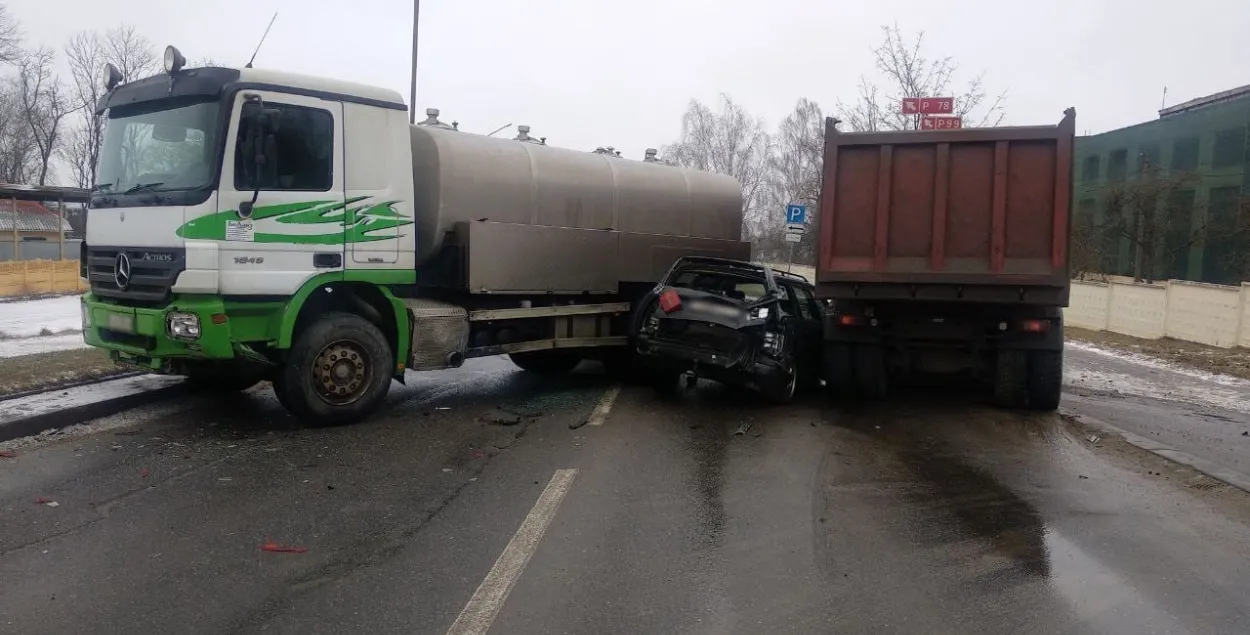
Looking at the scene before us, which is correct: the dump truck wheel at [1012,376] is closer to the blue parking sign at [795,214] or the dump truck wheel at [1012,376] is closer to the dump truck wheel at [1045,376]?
the dump truck wheel at [1045,376]

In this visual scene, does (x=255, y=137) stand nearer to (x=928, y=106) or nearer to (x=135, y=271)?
(x=135, y=271)

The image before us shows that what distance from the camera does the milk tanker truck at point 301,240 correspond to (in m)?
7.31

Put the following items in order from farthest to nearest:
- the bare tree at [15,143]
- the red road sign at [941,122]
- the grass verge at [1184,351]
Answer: the bare tree at [15,143], the red road sign at [941,122], the grass verge at [1184,351]

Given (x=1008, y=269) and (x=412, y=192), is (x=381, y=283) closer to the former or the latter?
(x=412, y=192)

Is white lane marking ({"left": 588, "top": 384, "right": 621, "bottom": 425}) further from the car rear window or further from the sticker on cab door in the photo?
the sticker on cab door

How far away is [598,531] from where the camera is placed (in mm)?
5281

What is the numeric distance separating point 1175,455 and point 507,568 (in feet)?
20.5

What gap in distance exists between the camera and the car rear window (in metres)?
10.3

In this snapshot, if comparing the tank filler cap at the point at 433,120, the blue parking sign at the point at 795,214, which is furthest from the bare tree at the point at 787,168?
the tank filler cap at the point at 433,120

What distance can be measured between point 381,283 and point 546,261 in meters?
2.34

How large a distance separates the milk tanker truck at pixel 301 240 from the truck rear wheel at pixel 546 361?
1379 millimetres

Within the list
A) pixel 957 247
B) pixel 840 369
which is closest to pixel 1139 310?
pixel 840 369

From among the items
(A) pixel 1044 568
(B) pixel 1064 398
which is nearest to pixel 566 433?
(A) pixel 1044 568

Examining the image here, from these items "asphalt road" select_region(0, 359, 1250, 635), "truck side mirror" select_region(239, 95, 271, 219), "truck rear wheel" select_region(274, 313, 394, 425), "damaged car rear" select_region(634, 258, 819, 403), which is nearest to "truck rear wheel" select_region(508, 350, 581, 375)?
"damaged car rear" select_region(634, 258, 819, 403)
